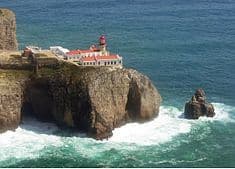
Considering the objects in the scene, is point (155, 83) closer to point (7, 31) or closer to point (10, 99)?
point (7, 31)

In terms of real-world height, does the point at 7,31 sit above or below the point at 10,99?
above

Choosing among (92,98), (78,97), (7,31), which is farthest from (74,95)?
(7,31)

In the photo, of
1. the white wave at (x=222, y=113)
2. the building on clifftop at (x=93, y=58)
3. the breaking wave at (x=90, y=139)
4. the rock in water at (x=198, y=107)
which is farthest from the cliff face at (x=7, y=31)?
the white wave at (x=222, y=113)

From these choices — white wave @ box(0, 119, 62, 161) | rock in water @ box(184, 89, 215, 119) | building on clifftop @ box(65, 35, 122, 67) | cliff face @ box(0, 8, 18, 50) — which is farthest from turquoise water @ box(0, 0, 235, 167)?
cliff face @ box(0, 8, 18, 50)

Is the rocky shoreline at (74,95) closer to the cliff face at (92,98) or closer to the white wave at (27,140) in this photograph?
the cliff face at (92,98)

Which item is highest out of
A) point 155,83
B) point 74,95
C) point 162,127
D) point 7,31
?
point 7,31
